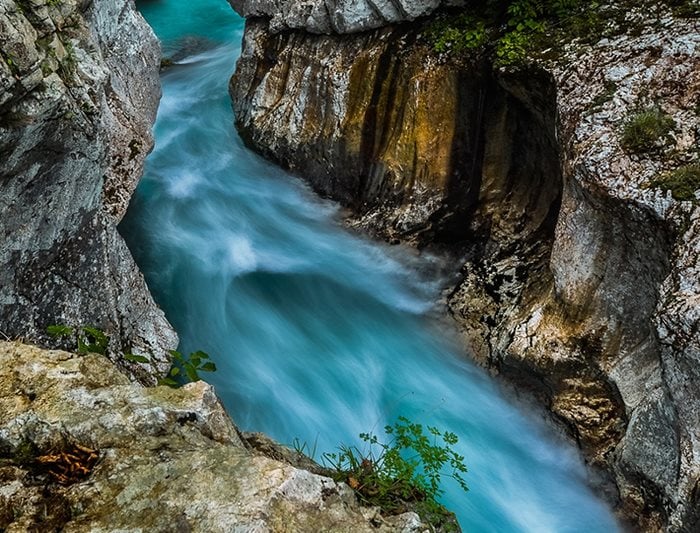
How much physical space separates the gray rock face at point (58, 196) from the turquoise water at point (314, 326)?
140cm

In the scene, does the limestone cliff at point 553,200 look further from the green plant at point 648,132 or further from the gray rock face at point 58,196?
the gray rock face at point 58,196

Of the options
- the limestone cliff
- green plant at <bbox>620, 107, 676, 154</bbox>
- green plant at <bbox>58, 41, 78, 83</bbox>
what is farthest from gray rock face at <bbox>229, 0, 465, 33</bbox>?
green plant at <bbox>58, 41, 78, 83</bbox>

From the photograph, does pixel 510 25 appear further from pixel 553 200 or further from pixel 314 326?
pixel 314 326

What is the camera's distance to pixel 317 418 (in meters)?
6.39

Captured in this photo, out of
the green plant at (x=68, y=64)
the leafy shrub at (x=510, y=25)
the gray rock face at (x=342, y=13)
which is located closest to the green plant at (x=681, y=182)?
the leafy shrub at (x=510, y=25)

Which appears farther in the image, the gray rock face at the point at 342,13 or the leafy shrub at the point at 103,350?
the gray rock face at the point at 342,13

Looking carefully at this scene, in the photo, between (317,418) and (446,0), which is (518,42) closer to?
(446,0)

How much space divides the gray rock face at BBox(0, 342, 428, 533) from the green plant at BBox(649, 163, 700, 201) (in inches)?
135

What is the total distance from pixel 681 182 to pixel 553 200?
2323 mm

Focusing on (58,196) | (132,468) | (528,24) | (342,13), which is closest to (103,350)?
(58,196)

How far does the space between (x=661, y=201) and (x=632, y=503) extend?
2.69 metres

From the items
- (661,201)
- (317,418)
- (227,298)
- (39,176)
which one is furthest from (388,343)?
(39,176)

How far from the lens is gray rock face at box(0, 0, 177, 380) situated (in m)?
4.14

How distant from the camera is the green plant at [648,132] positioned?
203 inches
